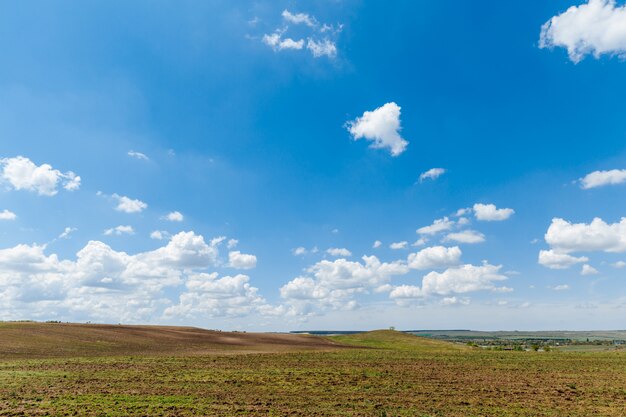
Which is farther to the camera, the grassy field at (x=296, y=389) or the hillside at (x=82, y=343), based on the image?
the hillside at (x=82, y=343)

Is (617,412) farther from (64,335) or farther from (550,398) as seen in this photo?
(64,335)

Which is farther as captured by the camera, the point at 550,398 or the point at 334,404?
the point at 550,398

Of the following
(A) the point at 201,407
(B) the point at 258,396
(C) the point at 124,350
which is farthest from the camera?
(C) the point at 124,350

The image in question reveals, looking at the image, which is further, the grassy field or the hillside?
the hillside

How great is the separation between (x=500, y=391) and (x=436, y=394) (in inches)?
228

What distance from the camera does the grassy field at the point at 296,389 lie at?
24.9 m

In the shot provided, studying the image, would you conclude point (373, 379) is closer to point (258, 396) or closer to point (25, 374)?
point (258, 396)

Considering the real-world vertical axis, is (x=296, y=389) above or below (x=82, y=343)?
below

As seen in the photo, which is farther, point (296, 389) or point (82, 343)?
point (82, 343)

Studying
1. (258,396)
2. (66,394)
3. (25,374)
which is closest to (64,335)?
(25,374)

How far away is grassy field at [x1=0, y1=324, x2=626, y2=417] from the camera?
24.9 meters

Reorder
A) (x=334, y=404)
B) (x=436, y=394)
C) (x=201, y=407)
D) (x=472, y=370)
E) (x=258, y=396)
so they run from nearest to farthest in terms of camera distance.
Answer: (x=201, y=407)
(x=334, y=404)
(x=258, y=396)
(x=436, y=394)
(x=472, y=370)

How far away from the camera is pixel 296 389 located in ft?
104

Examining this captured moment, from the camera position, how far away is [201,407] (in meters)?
24.9
